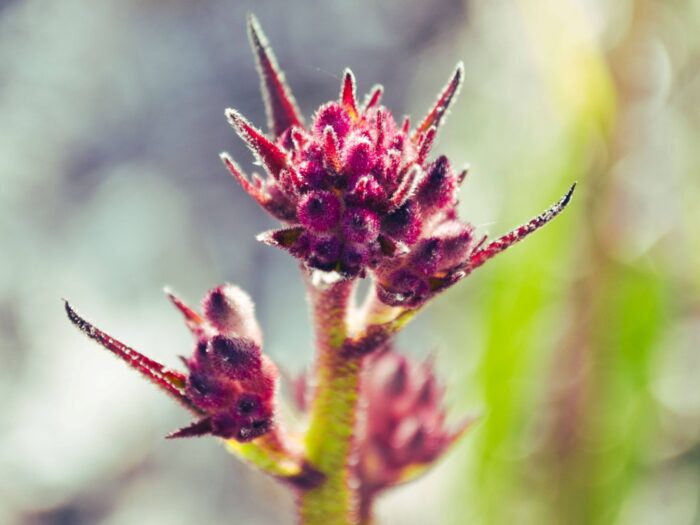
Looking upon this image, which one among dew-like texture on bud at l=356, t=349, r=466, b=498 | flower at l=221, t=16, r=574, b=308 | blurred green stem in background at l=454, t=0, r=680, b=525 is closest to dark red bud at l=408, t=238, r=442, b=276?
Result: flower at l=221, t=16, r=574, b=308

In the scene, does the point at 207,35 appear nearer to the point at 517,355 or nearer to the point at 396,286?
the point at 517,355

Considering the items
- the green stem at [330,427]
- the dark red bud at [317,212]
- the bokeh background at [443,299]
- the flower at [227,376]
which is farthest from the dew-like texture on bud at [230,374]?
the bokeh background at [443,299]

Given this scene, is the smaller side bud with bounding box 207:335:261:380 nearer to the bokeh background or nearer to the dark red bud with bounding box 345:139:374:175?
the dark red bud with bounding box 345:139:374:175

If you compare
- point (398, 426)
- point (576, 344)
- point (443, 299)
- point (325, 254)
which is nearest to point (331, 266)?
point (325, 254)

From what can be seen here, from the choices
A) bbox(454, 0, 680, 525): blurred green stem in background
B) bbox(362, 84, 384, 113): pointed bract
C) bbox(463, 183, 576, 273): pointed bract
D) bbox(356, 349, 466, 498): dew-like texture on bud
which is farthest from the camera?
bbox(454, 0, 680, 525): blurred green stem in background

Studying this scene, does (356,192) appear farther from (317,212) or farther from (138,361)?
(138,361)

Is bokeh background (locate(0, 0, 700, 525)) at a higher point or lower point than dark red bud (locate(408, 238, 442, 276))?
higher

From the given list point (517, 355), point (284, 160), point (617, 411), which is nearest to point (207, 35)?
point (517, 355)

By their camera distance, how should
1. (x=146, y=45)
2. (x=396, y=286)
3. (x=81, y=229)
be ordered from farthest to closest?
(x=146, y=45), (x=81, y=229), (x=396, y=286)

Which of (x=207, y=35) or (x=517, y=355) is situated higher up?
(x=207, y=35)
